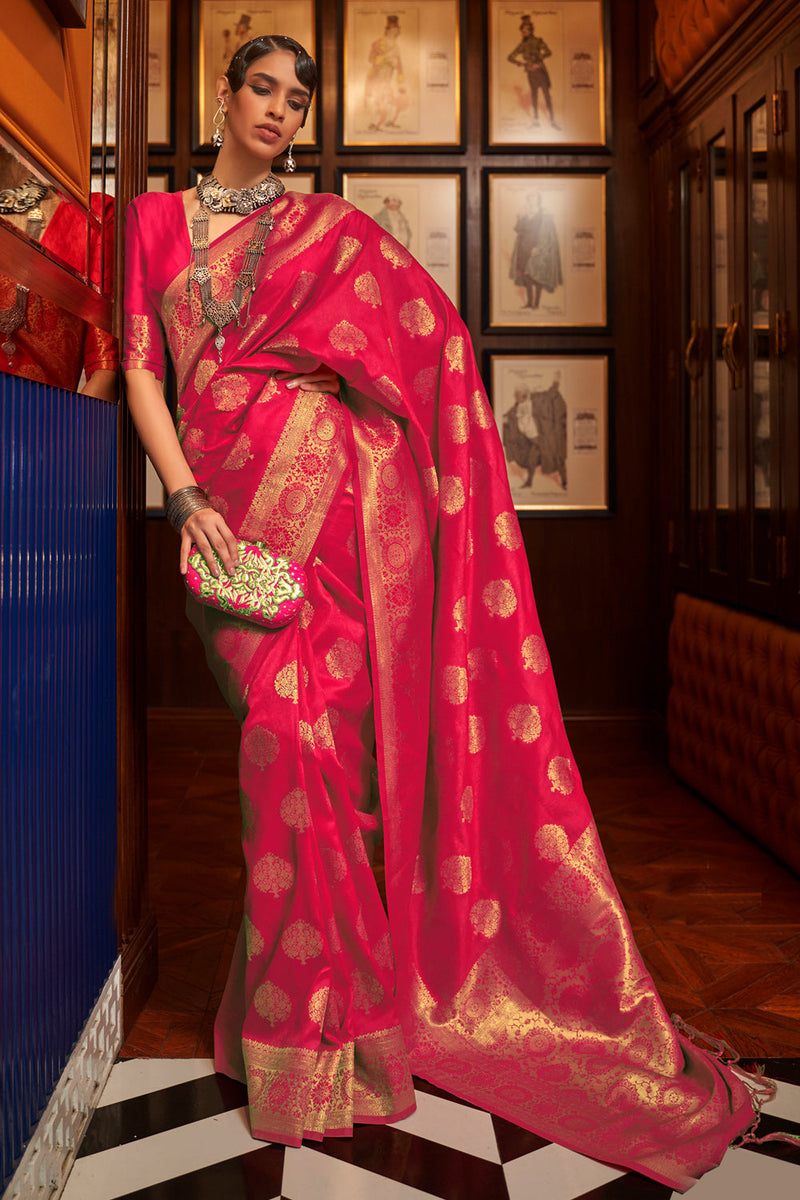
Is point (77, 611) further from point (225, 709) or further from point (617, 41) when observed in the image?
point (617, 41)

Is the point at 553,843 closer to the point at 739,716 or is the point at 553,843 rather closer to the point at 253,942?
the point at 253,942

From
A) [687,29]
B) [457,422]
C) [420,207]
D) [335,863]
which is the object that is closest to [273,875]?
[335,863]

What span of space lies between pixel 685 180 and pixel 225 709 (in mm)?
2928

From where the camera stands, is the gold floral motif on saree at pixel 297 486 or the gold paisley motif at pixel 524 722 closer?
the gold floral motif on saree at pixel 297 486

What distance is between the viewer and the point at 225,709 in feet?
16.2

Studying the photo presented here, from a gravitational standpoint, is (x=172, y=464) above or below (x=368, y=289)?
below

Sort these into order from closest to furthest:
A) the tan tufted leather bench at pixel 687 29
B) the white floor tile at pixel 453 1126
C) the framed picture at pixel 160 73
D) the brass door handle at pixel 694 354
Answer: the white floor tile at pixel 453 1126, the tan tufted leather bench at pixel 687 29, the brass door handle at pixel 694 354, the framed picture at pixel 160 73

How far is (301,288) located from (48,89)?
508 millimetres

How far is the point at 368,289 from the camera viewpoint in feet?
6.51

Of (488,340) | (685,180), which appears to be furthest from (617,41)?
(488,340)

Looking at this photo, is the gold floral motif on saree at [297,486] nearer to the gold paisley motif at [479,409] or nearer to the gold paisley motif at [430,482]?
the gold paisley motif at [430,482]

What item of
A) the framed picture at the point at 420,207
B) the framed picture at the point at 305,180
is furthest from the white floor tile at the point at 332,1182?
the framed picture at the point at 305,180

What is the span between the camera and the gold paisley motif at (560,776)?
2.06 metres

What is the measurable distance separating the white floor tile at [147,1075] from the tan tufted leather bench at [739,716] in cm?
187
